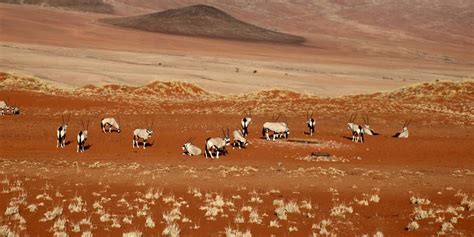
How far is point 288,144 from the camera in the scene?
2356 centimetres

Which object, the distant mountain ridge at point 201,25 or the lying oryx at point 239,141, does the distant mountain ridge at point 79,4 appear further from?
the lying oryx at point 239,141

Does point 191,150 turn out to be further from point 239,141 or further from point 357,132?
point 357,132

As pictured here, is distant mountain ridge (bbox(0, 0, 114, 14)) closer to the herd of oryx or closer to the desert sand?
the desert sand

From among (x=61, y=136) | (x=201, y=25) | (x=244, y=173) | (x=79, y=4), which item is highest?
(x=79, y=4)

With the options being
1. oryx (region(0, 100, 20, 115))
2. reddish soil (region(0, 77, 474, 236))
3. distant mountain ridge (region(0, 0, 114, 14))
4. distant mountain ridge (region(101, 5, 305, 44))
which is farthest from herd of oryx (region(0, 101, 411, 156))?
distant mountain ridge (region(0, 0, 114, 14))

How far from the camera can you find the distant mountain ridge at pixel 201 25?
147875 millimetres

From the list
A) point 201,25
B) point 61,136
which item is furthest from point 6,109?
point 201,25

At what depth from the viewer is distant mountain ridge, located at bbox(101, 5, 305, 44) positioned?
148 m

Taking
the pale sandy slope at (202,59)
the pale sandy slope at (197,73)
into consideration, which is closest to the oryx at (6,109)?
the pale sandy slope at (197,73)

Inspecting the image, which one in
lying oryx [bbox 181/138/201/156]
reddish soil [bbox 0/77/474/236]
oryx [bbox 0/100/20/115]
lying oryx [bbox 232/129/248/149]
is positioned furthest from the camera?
oryx [bbox 0/100/20/115]

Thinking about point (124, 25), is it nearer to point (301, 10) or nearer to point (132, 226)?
point (301, 10)

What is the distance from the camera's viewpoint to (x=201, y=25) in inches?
6166

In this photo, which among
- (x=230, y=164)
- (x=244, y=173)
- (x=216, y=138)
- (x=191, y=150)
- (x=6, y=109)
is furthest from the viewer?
(x=6, y=109)

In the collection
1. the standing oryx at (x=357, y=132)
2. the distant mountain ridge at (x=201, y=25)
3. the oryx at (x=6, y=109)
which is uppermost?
the distant mountain ridge at (x=201, y=25)
